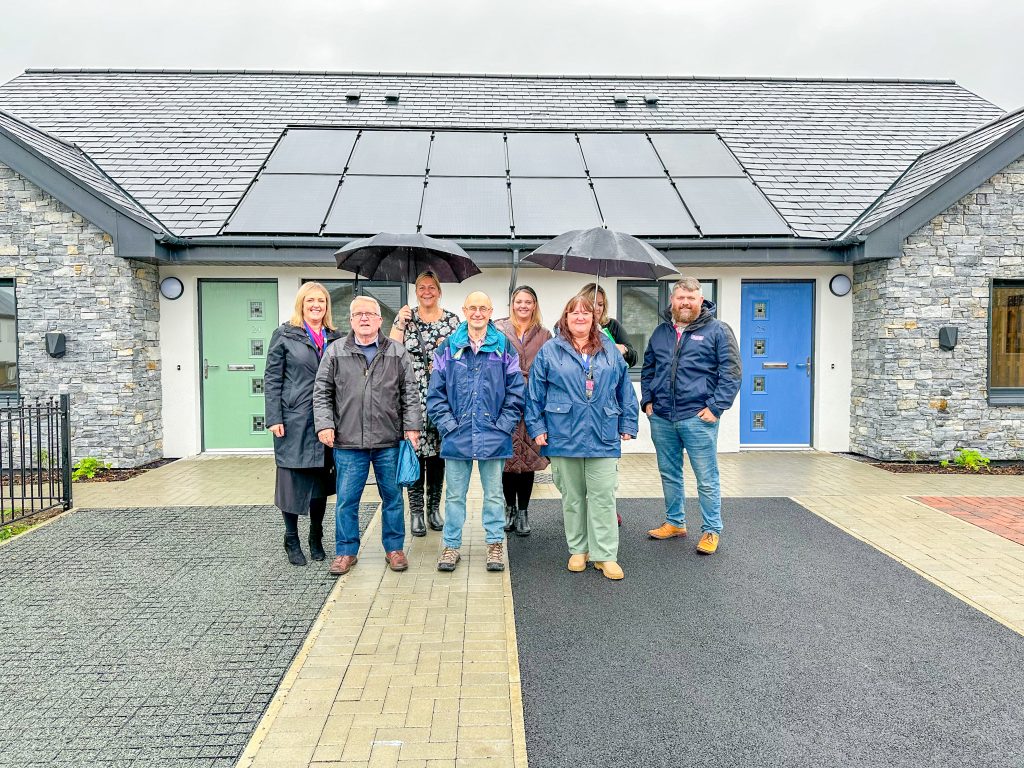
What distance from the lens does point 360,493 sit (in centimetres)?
459

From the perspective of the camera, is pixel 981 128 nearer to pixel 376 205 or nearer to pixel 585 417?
pixel 376 205

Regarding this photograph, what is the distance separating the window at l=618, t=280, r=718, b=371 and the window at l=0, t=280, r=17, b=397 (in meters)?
7.62

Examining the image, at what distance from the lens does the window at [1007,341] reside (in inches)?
335

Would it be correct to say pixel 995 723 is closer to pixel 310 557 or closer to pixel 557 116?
pixel 310 557

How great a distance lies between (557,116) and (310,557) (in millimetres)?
9857

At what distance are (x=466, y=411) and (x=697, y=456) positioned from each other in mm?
1776

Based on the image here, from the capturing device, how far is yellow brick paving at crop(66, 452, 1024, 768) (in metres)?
2.69

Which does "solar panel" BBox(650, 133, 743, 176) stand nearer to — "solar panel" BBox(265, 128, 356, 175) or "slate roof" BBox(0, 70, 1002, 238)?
"slate roof" BBox(0, 70, 1002, 238)

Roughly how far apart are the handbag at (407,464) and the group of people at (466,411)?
0.06m

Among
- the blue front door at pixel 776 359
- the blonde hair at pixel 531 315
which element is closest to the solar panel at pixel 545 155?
the blue front door at pixel 776 359

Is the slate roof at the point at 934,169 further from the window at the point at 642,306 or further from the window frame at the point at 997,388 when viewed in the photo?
the window at the point at 642,306

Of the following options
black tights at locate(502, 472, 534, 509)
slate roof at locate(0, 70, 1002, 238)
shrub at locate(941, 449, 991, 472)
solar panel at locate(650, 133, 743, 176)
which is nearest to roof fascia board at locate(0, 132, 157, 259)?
slate roof at locate(0, 70, 1002, 238)

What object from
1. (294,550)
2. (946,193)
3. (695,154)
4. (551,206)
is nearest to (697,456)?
(294,550)

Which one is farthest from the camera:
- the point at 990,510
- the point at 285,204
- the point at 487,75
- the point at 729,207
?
the point at 487,75
